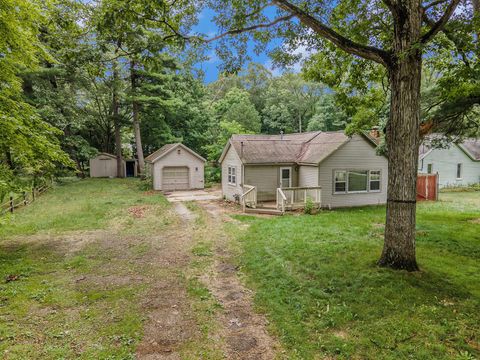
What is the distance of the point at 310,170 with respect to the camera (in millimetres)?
16500

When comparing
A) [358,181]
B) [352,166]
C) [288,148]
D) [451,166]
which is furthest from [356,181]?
[451,166]

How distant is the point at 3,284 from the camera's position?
6.39m

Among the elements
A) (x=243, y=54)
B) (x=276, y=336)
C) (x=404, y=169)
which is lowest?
(x=276, y=336)

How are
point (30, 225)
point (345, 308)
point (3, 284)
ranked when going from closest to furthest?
point (345, 308) → point (3, 284) → point (30, 225)

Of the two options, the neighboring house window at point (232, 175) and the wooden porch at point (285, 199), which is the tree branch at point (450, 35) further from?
the neighboring house window at point (232, 175)

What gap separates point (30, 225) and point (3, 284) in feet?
20.7

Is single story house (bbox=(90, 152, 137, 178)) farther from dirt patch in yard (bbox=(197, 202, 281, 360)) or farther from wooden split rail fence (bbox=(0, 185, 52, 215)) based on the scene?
dirt patch in yard (bbox=(197, 202, 281, 360))

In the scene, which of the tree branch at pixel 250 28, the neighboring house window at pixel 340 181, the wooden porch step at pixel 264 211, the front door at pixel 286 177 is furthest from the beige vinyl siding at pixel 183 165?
the tree branch at pixel 250 28

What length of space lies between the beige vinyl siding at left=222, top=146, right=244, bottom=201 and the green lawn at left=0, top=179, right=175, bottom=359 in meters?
5.28

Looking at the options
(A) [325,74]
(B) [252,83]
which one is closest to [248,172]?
(A) [325,74]

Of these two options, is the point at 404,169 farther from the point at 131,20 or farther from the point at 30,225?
the point at 30,225

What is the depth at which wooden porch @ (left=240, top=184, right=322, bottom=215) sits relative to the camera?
49.1ft

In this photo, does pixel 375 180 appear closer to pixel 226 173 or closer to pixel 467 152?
pixel 226 173

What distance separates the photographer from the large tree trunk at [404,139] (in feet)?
20.6
